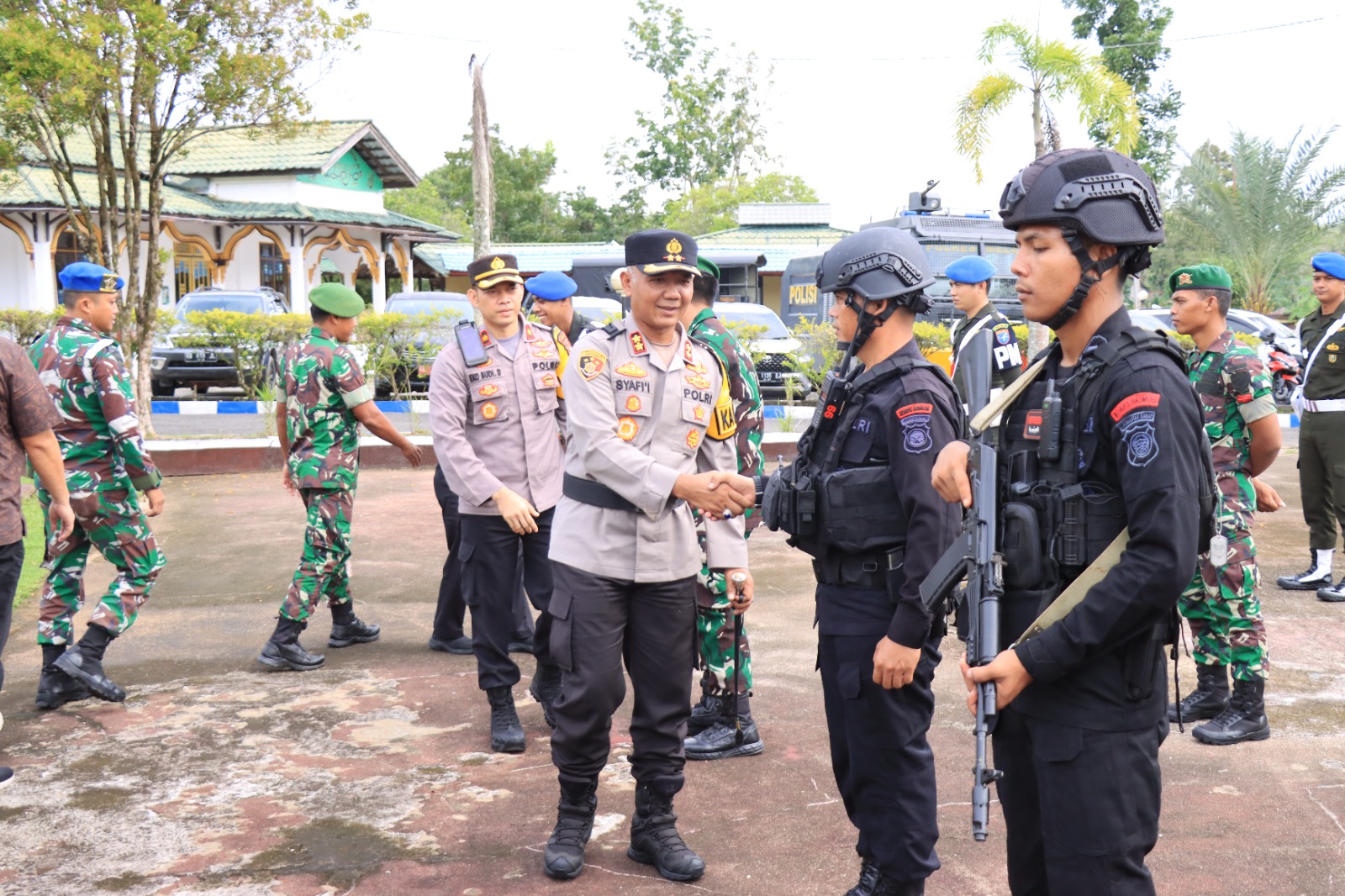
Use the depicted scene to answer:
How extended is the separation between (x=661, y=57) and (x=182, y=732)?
51.6 m

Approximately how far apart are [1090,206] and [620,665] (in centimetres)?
214

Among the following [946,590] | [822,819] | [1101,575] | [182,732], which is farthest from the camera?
[182,732]

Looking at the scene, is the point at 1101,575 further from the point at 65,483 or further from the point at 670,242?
the point at 65,483

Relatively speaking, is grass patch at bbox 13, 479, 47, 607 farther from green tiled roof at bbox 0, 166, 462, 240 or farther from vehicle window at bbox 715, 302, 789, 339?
green tiled roof at bbox 0, 166, 462, 240

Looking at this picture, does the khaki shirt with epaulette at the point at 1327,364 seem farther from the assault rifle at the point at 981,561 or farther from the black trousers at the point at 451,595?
the assault rifle at the point at 981,561

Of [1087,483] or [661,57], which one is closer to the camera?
[1087,483]

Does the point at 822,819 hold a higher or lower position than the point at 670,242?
lower

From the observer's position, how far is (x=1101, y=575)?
7.71ft

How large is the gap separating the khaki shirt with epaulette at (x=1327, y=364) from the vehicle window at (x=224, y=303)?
1741cm

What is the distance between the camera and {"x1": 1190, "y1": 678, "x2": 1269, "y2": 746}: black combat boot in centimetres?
488

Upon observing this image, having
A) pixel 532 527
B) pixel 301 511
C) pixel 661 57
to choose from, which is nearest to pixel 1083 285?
pixel 532 527

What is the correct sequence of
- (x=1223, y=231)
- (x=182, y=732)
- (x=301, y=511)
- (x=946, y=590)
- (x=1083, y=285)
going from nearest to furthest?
(x=1083, y=285), (x=946, y=590), (x=182, y=732), (x=301, y=511), (x=1223, y=231)

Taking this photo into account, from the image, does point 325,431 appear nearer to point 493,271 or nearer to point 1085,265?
point 493,271

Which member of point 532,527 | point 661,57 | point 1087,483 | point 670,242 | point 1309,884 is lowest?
point 1309,884
